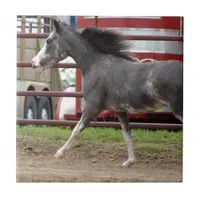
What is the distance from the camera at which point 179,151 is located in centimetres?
616

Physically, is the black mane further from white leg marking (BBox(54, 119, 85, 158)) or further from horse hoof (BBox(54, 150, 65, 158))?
horse hoof (BBox(54, 150, 65, 158))

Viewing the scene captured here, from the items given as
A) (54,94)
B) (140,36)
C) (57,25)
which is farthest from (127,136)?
(57,25)

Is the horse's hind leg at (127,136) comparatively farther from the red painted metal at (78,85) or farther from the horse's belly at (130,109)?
the red painted metal at (78,85)

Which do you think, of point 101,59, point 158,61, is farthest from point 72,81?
point 158,61

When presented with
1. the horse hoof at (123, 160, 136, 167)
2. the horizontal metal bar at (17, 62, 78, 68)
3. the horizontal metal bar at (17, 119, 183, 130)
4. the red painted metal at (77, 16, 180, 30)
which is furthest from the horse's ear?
the horse hoof at (123, 160, 136, 167)

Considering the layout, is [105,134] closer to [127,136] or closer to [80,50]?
[127,136]

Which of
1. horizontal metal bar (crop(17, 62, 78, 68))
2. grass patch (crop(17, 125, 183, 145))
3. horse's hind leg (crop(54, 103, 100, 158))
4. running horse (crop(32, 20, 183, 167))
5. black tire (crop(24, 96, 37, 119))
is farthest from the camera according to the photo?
black tire (crop(24, 96, 37, 119))

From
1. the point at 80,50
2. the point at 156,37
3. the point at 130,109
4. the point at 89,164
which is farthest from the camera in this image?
the point at 156,37

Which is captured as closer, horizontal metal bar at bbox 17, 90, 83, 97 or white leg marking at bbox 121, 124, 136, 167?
white leg marking at bbox 121, 124, 136, 167

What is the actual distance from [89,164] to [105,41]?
42.2 inches

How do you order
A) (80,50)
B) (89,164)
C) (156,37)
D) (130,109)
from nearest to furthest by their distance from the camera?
(130,109)
(80,50)
(89,164)
(156,37)

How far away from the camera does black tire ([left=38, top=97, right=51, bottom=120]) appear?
6363mm

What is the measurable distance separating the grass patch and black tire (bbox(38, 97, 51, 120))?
109 millimetres

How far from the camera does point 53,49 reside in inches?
238
